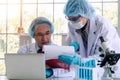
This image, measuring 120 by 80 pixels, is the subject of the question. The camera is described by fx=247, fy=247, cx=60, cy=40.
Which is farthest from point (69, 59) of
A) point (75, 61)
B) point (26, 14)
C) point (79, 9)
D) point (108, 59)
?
point (26, 14)

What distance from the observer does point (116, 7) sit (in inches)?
131

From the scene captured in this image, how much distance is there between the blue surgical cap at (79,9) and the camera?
6.40ft

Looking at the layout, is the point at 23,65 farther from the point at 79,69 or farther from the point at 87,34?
the point at 87,34

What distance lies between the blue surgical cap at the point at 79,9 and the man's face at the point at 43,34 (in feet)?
0.72

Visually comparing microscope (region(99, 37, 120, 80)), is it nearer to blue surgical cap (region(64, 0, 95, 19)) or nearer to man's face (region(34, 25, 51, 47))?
blue surgical cap (region(64, 0, 95, 19))

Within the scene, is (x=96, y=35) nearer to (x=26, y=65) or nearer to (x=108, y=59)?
(x=108, y=59)

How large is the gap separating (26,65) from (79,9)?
796 mm

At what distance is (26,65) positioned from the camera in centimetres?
135

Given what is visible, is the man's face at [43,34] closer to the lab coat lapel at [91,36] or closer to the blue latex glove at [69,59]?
the lab coat lapel at [91,36]

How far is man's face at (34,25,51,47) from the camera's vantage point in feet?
6.75

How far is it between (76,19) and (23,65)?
29.0 inches

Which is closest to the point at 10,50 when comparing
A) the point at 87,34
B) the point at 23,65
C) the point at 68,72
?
the point at 87,34

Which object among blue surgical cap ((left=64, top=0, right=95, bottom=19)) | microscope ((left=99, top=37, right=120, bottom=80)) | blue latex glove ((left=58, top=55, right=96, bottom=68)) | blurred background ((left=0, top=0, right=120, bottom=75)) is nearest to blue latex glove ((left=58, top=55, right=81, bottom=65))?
blue latex glove ((left=58, top=55, right=96, bottom=68))

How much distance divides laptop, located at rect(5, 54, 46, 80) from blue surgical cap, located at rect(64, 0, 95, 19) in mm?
705
